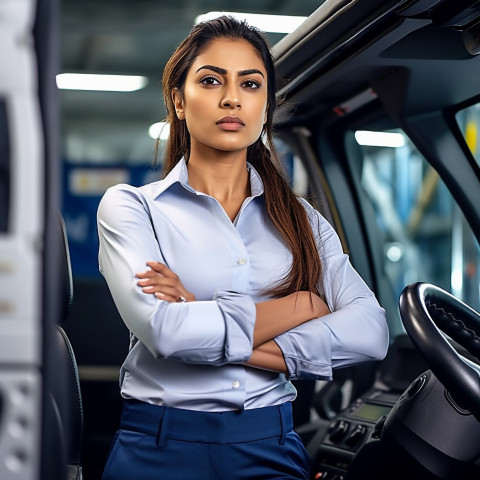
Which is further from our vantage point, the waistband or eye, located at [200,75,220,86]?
eye, located at [200,75,220,86]

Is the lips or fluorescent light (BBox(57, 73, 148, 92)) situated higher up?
fluorescent light (BBox(57, 73, 148, 92))

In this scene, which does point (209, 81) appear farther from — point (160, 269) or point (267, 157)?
point (160, 269)

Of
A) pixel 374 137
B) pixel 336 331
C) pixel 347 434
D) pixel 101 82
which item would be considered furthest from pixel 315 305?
pixel 101 82

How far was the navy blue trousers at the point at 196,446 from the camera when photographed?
1554 mm

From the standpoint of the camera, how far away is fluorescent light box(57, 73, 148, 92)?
11.5m

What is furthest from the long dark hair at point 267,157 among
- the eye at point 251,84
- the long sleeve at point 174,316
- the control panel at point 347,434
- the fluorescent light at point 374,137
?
the fluorescent light at point 374,137

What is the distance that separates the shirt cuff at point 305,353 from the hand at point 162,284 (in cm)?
22

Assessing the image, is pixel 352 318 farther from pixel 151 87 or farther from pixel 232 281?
pixel 151 87

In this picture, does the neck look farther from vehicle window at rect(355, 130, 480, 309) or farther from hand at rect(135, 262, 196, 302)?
vehicle window at rect(355, 130, 480, 309)

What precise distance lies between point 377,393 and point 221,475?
131 cm

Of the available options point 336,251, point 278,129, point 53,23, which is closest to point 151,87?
point 278,129

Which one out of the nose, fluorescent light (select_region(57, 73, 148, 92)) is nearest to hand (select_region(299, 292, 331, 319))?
the nose

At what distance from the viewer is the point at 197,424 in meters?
1.56

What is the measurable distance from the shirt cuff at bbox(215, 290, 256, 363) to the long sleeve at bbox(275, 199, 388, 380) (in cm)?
12
